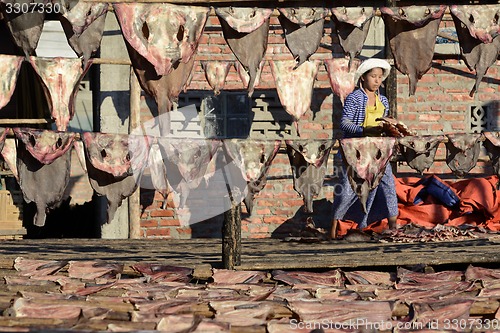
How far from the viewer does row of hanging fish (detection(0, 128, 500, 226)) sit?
741cm

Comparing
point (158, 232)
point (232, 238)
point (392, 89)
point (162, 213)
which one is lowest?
point (158, 232)

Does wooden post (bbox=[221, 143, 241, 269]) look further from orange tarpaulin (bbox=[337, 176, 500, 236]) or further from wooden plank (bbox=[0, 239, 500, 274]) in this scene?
orange tarpaulin (bbox=[337, 176, 500, 236])

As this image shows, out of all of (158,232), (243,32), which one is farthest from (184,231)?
(243,32)

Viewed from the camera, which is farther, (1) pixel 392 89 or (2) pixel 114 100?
(2) pixel 114 100

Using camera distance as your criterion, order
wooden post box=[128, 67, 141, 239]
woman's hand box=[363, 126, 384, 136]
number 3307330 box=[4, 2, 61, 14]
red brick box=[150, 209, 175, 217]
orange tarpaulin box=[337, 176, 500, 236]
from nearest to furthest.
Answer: number 3307330 box=[4, 2, 61, 14] < woman's hand box=[363, 126, 384, 136] < orange tarpaulin box=[337, 176, 500, 236] < wooden post box=[128, 67, 141, 239] < red brick box=[150, 209, 175, 217]

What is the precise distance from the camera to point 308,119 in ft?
37.7

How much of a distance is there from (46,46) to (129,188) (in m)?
A: 11.0

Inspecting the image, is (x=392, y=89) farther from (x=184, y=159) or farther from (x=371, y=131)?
(x=184, y=159)

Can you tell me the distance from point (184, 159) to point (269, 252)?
4.13 ft

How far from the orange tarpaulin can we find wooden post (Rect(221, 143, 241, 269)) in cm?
292

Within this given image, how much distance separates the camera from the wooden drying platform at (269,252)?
757cm

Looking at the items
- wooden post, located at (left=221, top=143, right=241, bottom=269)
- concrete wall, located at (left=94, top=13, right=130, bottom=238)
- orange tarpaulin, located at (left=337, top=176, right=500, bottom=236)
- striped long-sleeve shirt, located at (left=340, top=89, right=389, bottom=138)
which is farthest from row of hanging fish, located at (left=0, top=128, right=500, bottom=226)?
concrete wall, located at (left=94, top=13, right=130, bottom=238)

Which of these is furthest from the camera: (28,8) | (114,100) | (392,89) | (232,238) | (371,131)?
(114,100)

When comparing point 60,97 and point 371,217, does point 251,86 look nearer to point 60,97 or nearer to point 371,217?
point 60,97
